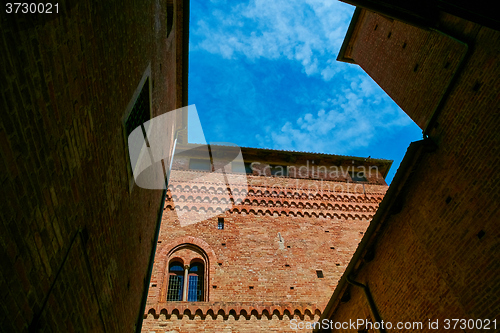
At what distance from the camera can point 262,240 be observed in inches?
486

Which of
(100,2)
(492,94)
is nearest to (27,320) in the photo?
(100,2)

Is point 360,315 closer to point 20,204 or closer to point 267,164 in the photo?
point 20,204

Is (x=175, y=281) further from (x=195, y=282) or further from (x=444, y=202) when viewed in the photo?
(x=444, y=202)

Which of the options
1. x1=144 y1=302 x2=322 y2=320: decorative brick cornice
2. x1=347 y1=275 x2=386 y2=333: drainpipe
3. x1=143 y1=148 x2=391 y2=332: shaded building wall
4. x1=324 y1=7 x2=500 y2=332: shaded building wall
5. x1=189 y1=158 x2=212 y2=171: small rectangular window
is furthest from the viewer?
x1=189 y1=158 x2=212 y2=171: small rectangular window

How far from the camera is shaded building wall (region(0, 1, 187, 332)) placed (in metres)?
1.94

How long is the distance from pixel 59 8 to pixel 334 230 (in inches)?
501

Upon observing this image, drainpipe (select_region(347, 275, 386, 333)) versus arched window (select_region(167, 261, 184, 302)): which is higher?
arched window (select_region(167, 261, 184, 302))

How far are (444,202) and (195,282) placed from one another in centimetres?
818

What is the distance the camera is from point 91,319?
3576mm

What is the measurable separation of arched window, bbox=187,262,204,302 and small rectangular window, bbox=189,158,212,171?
4408mm

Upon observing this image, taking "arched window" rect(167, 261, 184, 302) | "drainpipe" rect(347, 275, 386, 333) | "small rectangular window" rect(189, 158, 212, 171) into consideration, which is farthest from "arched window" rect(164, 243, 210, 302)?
"drainpipe" rect(347, 275, 386, 333)

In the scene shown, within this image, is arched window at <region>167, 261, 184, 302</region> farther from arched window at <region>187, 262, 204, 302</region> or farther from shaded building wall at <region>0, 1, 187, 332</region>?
shaded building wall at <region>0, 1, 187, 332</region>

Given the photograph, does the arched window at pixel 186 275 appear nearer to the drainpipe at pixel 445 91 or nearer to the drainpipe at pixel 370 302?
the drainpipe at pixel 370 302

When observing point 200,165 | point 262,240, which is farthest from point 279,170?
point 262,240
